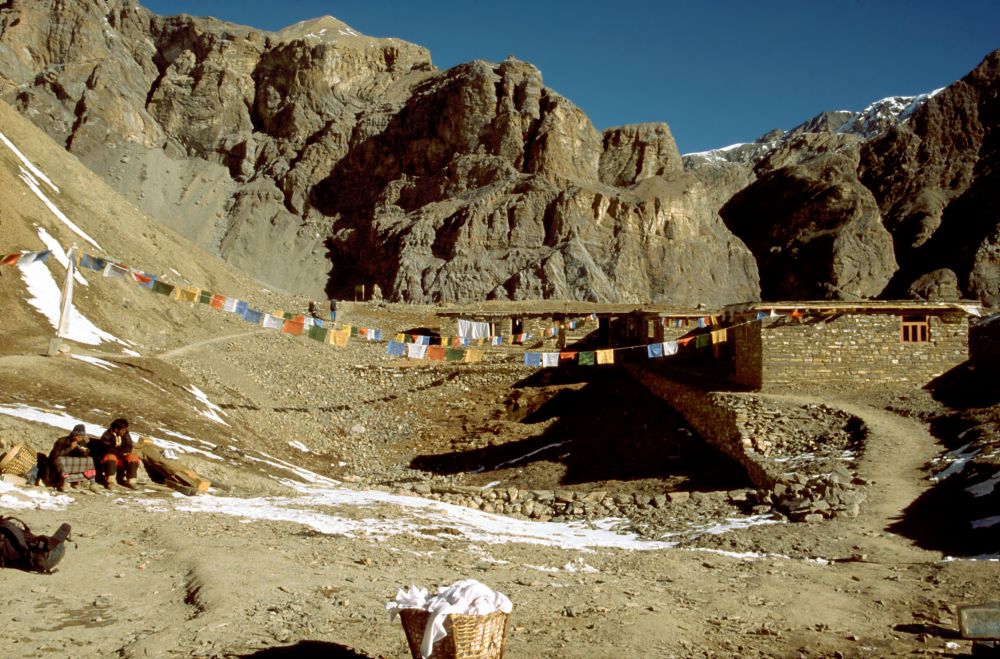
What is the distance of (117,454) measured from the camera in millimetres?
14742

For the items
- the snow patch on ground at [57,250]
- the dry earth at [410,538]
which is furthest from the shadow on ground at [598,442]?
the snow patch on ground at [57,250]

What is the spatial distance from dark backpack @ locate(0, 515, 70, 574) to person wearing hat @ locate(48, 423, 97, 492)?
15.1ft

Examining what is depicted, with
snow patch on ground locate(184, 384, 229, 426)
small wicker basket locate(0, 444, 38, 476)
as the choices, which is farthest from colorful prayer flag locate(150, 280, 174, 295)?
small wicker basket locate(0, 444, 38, 476)

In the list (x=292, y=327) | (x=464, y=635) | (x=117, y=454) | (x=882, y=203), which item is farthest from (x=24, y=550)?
(x=882, y=203)

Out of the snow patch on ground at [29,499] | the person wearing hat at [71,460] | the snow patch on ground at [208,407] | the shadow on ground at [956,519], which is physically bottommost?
the shadow on ground at [956,519]

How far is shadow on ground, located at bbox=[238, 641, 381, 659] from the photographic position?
7.58 meters

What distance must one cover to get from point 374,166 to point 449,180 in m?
12.6

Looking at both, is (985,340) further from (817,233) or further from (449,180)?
(817,233)

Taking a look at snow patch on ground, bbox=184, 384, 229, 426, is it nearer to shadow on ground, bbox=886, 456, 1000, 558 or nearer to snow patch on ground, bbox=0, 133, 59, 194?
shadow on ground, bbox=886, 456, 1000, 558

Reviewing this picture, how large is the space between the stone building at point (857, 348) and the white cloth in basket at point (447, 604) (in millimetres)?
18534

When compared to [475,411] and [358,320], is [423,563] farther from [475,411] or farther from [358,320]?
[358,320]

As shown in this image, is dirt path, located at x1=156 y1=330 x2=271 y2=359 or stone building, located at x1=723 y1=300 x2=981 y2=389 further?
dirt path, located at x1=156 y1=330 x2=271 y2=359

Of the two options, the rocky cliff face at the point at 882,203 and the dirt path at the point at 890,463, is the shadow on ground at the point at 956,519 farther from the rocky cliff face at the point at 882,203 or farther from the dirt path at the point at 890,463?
the rocky cliff face at the point at 882,203

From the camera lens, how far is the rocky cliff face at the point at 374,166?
266ft
